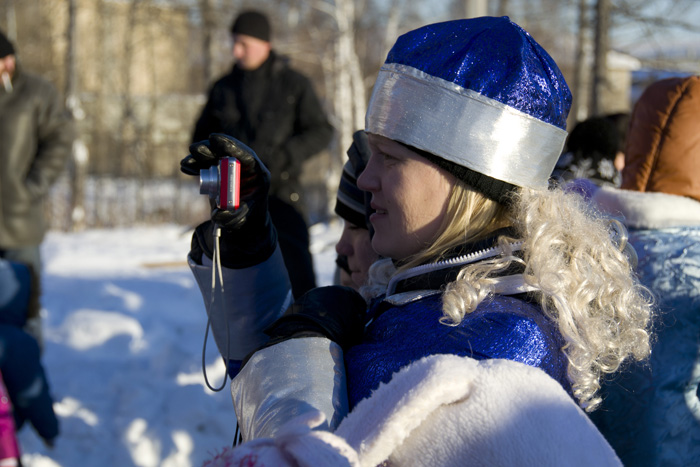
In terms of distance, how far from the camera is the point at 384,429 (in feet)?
3.29

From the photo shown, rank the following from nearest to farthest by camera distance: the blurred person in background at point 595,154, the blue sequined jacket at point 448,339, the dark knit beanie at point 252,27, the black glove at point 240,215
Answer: the blue sequined jacket at point 448,339 < the black glove at point 240,215 < the blurred person in background at point 595,154 < the dark knit beanie at point 252,27

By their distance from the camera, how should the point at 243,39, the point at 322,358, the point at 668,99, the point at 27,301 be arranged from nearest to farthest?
the point at 322,358
the point at 668,99
the point at 27,301
the point at 243,39

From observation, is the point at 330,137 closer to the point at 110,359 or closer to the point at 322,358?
the point at 110,359

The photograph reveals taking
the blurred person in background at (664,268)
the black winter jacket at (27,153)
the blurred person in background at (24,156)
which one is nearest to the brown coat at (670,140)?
the blurred person in background at (664,268)

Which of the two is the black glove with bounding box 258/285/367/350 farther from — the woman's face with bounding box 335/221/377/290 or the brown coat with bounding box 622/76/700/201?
the brown coat with bounding box 622/76/700/201

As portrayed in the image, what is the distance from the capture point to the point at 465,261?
1320 millimetres

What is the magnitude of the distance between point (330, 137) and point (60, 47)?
63.8 ft

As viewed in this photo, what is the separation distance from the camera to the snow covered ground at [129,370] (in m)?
3.63

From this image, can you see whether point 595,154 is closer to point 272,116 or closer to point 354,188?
point 272,116

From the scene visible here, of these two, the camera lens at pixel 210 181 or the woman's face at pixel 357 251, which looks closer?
the camera lens at pixel 210 181

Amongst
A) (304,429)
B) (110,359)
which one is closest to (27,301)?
(110,359)

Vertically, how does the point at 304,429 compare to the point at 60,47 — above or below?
above

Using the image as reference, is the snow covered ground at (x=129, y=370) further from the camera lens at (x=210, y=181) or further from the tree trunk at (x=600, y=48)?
the tree trunk at (x=600, y=48)

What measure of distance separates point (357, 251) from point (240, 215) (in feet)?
2.13
